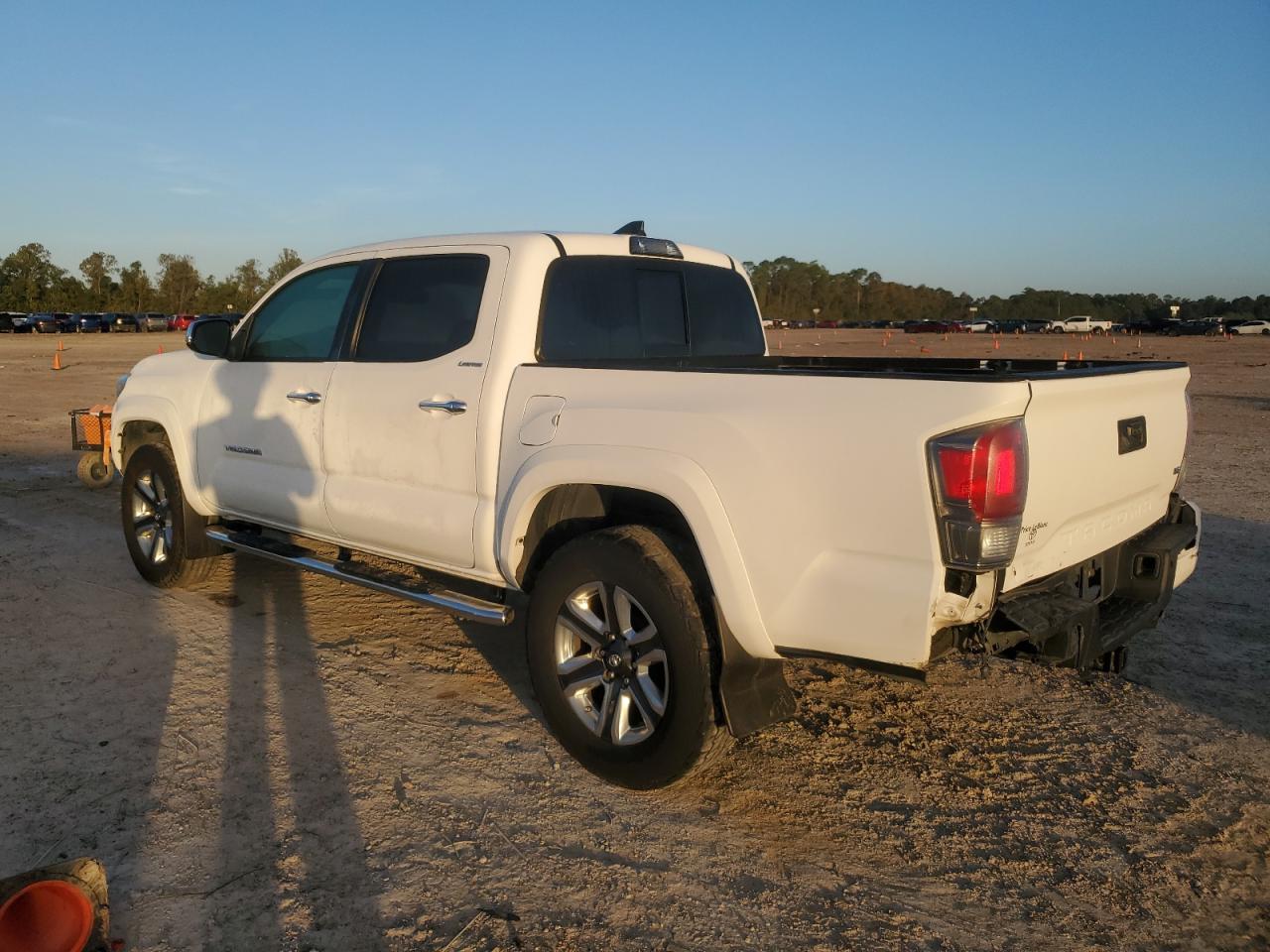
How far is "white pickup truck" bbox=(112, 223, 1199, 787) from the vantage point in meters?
2.99

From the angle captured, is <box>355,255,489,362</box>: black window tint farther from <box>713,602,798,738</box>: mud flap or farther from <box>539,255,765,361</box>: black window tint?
<box>713,602,798,738</box>: mud flap

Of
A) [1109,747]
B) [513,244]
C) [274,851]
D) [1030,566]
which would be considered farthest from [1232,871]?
[513,244]

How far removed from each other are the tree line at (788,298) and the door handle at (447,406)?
70.5 metres

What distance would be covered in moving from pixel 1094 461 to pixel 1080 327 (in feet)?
280

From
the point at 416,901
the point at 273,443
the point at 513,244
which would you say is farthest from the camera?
the point at 273,443

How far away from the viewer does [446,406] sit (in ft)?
14.0

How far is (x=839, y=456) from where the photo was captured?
306 centimetres

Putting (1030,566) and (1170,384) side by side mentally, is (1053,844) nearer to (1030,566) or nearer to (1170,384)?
(1030,566)

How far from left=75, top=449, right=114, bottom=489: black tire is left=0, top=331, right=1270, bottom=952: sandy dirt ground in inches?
166

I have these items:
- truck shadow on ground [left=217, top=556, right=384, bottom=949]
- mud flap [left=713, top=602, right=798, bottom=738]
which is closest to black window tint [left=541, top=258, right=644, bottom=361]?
mud flap [left=713, top=602, right=798, bottom=738]

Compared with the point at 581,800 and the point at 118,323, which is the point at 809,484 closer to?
the point at 581,800

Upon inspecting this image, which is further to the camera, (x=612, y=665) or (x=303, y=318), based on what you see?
(x=303, y=318)

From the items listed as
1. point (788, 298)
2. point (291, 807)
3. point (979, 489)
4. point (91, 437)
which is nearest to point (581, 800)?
point (291, 807)

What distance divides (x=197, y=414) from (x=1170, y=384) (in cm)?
509
